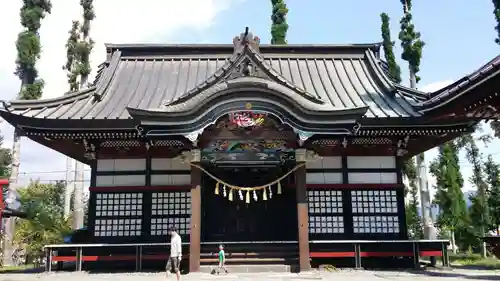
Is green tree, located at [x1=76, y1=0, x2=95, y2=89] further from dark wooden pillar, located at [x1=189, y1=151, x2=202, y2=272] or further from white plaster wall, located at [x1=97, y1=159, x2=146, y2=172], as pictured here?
dark wooden pillar, located at [x1=189, y1=151, x2=202, y2=272]

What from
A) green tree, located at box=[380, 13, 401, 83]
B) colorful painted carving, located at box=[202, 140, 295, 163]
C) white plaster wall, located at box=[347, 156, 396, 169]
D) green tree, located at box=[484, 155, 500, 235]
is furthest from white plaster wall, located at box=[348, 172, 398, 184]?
green tree, located at box=[380, 13, 401, 83]

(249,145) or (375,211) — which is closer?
(249,145)

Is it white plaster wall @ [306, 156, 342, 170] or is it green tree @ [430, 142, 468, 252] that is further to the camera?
green tree @ [430, 142, 468, 252]

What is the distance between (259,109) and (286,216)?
18.0 feet

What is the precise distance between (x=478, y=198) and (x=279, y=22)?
17.9 meters

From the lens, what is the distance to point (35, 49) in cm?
2339

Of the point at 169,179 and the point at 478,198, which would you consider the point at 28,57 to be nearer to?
the point at 169,179

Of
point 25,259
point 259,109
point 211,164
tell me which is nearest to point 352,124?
point 259,109

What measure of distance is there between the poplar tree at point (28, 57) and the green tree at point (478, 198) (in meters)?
25.9

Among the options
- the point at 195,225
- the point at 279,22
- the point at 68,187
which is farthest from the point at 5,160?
the point at 195,225

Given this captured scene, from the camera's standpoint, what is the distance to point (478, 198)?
90.2 ft

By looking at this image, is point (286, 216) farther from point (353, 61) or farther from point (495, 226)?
point (495, 226)

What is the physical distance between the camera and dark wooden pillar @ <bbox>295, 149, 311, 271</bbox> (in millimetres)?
14289

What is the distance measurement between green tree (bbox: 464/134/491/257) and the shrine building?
1073cm
